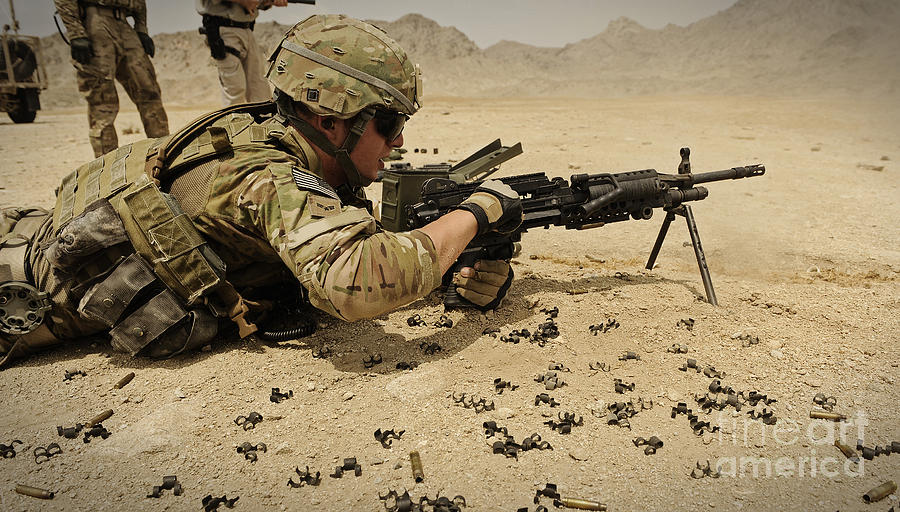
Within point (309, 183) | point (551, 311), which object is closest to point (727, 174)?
point (551, 311)

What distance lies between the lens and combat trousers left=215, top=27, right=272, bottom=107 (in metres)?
7.42

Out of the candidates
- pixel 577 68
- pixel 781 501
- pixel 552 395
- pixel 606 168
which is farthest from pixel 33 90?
pixel 577 68

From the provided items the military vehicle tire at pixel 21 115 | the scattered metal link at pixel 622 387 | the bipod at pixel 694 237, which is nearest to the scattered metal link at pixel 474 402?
the scattered metal link at pixel 622 387

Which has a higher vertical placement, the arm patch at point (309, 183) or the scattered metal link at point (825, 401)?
the arm patch at point (309, 183)

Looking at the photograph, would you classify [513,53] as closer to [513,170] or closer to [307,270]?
[513,170]

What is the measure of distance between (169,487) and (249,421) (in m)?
0.47

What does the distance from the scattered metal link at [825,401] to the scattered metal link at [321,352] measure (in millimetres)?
2533

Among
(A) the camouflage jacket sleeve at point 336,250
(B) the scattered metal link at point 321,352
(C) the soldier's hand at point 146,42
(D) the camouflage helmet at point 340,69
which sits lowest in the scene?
(B) the scattered metal link at point 321,352

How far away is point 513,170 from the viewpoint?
8.50 m

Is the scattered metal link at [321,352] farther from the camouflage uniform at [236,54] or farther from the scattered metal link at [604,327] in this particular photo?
the camouflage uniform at [236,54]

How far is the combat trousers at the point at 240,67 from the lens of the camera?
7418 millimetres

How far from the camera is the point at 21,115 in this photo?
17.4 meters

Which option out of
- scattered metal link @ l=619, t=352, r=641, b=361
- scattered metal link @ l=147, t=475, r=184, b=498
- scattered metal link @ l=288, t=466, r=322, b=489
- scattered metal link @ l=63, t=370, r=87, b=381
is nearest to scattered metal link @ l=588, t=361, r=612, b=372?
scattered metal link @ l=619, t=352, r=641, b=361

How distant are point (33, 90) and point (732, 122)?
19.2m
